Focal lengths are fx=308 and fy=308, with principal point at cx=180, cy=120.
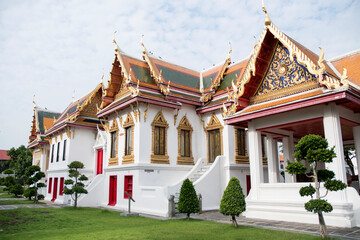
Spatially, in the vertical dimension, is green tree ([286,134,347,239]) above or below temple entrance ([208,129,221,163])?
below

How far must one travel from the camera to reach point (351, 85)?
9.19 m

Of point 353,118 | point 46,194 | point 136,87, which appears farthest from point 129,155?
point 46,194

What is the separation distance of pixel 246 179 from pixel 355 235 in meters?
7.93

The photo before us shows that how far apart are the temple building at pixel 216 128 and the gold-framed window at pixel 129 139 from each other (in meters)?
0.05

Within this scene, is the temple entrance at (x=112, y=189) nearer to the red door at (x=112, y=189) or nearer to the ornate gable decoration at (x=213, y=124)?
the red door at (x=112, y=189)

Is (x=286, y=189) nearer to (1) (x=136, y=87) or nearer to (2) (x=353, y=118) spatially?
(2) (x=353, y=118)

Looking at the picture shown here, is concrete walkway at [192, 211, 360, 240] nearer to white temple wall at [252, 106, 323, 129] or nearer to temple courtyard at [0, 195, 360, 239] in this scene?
temple courtyard at [0, 195, 360, 239]

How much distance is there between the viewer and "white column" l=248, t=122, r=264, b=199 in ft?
34.5

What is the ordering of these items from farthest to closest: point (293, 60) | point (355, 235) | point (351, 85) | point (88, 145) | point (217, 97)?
point (88, 145)
point (217, 97)
point (293, 60)
point (351, 85)
point (355, 235)

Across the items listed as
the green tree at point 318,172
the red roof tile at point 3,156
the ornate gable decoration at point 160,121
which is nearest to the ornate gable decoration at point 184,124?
the ornate gable decoration at point 160,121

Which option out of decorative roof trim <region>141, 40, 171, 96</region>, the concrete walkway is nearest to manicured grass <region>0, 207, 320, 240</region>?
the concrete walkway

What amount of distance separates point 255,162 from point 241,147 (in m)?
4.56

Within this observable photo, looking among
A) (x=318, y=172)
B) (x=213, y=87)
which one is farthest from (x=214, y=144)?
(x=318, y=172)

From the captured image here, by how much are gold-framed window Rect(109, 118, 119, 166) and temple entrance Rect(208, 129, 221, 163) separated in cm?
490
